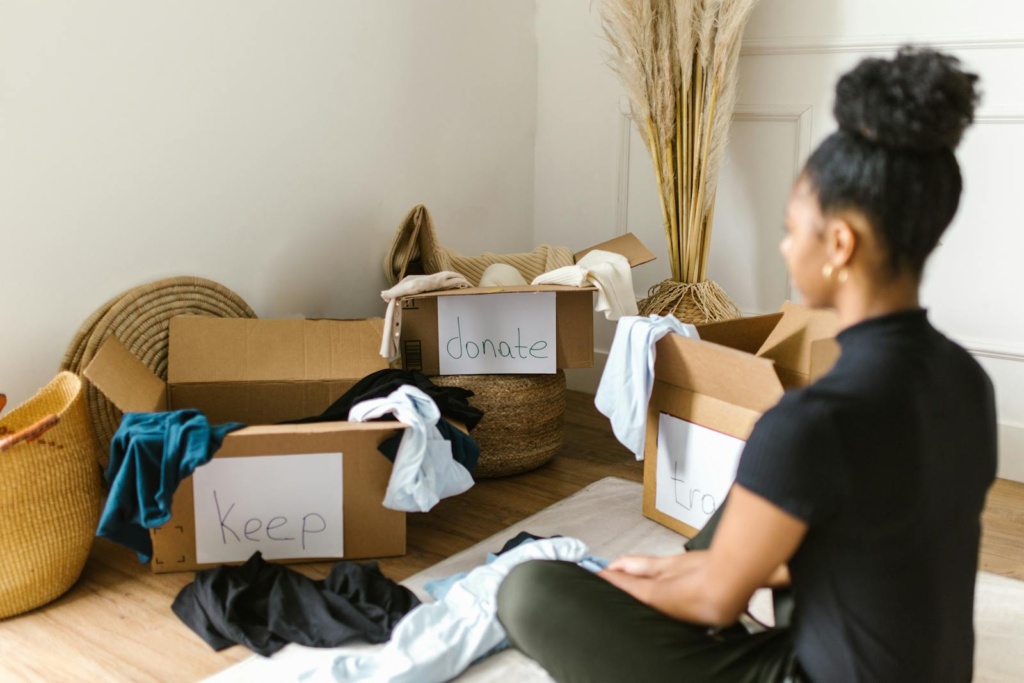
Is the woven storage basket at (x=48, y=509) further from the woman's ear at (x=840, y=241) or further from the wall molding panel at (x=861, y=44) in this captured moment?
the wall molding panel at (x=861, y=44)

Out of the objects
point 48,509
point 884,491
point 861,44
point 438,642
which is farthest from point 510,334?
point 884,491

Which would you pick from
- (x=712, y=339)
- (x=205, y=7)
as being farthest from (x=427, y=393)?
(x=205, y=7)

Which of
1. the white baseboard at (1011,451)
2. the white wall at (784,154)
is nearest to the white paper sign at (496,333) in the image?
the white wall at (784,154)

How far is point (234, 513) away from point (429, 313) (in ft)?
2.35

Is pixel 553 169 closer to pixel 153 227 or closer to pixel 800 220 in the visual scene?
pixel 153 227

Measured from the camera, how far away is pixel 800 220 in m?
1.01

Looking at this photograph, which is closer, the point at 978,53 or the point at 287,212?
the point at 978,53

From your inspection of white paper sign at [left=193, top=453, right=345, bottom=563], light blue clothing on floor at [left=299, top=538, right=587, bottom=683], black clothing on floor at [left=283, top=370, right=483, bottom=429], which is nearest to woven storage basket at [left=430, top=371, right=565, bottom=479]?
black clothing on floor at [left=283, top=370, right=483, bottom=429]

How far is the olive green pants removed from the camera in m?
1.19

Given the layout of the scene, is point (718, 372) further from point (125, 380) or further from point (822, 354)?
point (125, 380)

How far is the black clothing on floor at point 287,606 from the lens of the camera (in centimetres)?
166

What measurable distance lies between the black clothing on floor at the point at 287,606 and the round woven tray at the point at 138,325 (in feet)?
1.79

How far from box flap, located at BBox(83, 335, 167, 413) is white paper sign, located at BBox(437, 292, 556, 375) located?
0.67 metres

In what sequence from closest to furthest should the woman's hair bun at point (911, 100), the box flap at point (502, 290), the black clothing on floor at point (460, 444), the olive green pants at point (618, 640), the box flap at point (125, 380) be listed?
the woman's hair bun at point (911, 100) < the olive green pants at point (618, 640) < the box flap at point (125, 380) < the black clothing on floor at point (460, 444) < the box flap at point (502, 290)
